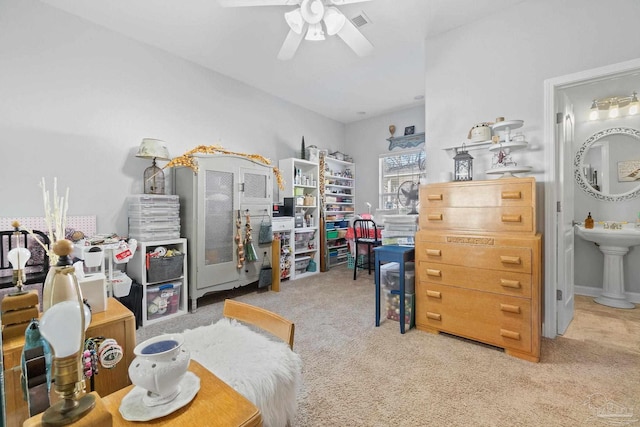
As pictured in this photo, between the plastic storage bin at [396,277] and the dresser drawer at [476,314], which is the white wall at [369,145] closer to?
the plastic storage bin at [396,277]

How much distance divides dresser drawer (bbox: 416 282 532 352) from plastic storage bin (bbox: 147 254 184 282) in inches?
92.5

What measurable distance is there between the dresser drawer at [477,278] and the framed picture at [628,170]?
2.57m

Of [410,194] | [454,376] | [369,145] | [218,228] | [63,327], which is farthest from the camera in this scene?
[369,145]

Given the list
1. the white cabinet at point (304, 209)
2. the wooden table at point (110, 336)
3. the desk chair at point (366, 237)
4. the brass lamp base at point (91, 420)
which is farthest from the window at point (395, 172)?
the brass lamp base at point (91, 420)

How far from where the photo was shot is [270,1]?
6.54ft

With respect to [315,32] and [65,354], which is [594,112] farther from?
[65,354]

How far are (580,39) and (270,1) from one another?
2.38m

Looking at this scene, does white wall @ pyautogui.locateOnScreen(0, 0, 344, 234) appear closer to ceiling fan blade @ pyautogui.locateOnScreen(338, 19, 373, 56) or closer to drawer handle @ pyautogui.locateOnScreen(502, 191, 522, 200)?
ceiling fan blade @ pyautogui.locateOnScreen(338, 19, 373, 56)

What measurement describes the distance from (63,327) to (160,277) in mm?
2584

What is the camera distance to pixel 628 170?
3318 mm

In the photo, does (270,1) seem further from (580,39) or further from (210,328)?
(580,39)

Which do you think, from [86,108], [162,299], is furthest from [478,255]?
[86,108]

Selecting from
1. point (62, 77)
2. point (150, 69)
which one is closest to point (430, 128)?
point (150, 69)

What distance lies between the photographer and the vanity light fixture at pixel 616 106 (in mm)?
3150
